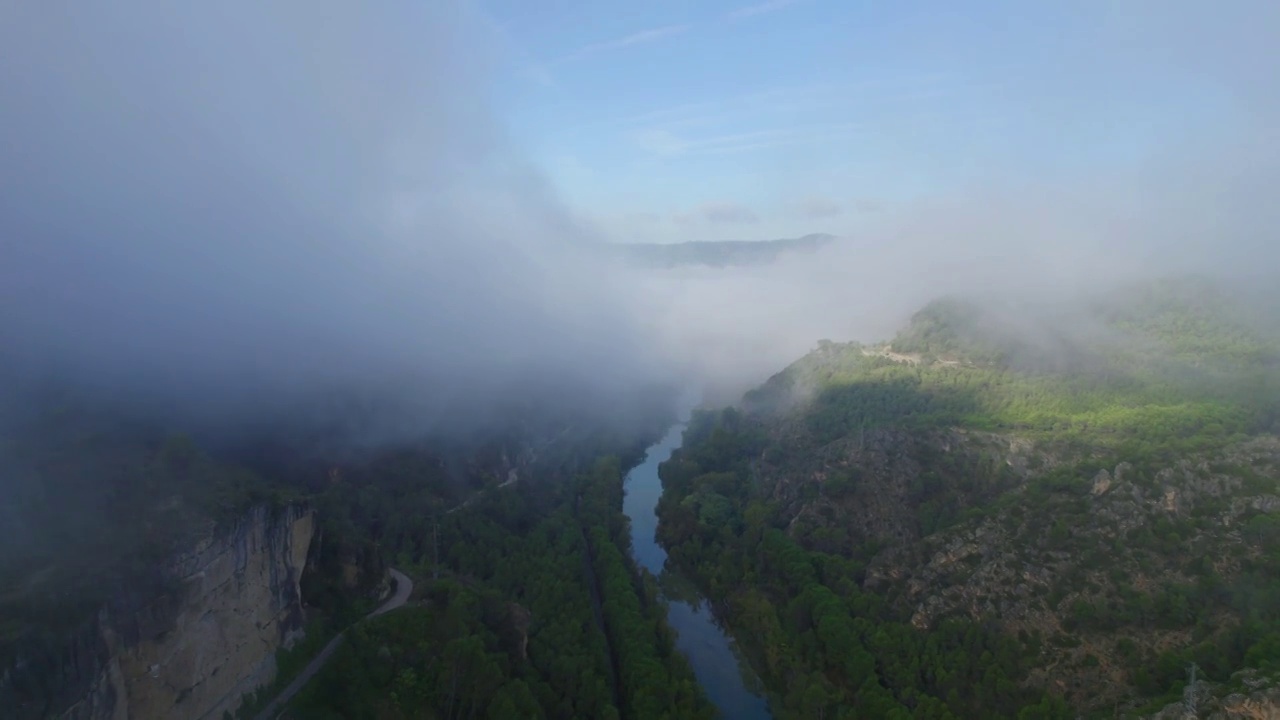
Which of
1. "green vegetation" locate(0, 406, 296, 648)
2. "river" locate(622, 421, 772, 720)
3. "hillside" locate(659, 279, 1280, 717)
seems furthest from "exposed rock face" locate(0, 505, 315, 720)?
"hillside" locate(659, 279, 1280, 717)

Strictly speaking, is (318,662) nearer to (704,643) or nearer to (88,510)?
(88,510)

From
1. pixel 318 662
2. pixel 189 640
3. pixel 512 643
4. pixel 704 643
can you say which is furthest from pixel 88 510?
pixel 704 643

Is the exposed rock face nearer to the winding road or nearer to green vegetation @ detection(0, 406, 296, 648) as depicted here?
green vegetation @ detection(0, 406, 296, 648)

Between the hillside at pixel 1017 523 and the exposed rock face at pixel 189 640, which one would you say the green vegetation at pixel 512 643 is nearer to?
the exposed rock face at pixel 189 640

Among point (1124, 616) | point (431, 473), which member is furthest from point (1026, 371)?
point (431, 473)

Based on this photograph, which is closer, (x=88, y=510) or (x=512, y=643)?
(x=88, y=510)

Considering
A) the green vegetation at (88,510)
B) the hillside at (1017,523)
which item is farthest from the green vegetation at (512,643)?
the green vegetation at (88,510)

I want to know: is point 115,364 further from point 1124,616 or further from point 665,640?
point 1124,616
